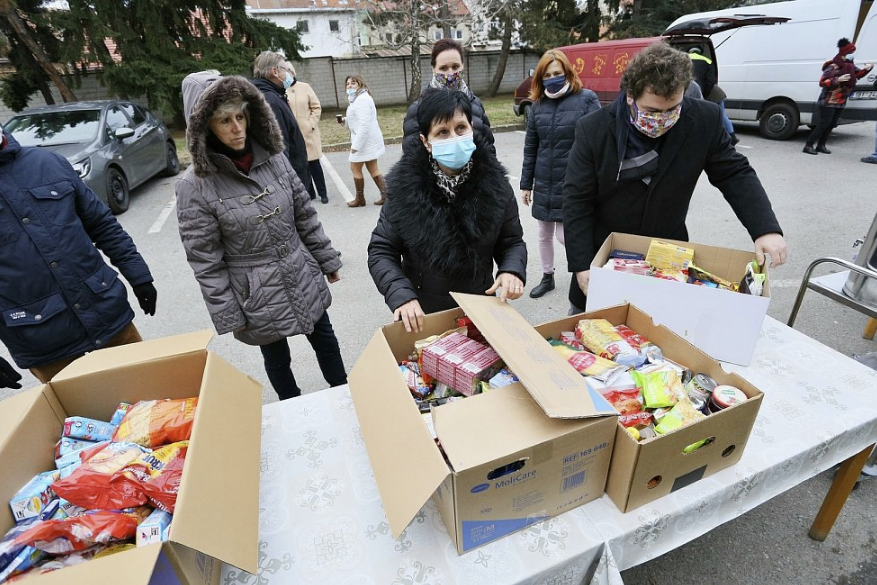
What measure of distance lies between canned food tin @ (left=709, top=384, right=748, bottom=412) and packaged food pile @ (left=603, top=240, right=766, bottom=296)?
1.63 feet

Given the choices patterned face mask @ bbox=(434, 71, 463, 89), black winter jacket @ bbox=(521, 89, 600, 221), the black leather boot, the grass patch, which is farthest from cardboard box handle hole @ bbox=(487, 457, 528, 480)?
the grass patch

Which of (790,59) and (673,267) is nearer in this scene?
(673,267)

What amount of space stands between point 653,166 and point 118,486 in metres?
2.13

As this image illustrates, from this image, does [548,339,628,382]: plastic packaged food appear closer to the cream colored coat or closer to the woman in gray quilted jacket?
the woman in gray quilted jacket

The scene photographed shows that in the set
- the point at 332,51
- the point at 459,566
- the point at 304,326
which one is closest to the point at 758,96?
the point at 304,326

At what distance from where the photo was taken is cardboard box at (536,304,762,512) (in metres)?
1.05

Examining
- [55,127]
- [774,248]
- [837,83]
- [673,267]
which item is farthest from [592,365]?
[837,83]

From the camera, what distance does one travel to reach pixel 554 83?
3.38 metres

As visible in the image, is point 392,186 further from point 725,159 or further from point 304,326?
point 725,159

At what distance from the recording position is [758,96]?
8.73 m

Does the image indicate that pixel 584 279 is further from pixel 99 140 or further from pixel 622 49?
pixel 622 49

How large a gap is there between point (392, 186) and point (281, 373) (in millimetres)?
1298

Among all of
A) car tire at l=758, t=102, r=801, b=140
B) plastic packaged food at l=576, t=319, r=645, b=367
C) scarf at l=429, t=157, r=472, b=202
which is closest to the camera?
plastic packaged food at l=576, t=319, r=645, b=367

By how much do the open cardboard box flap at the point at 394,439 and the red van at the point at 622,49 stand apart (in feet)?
23.5
